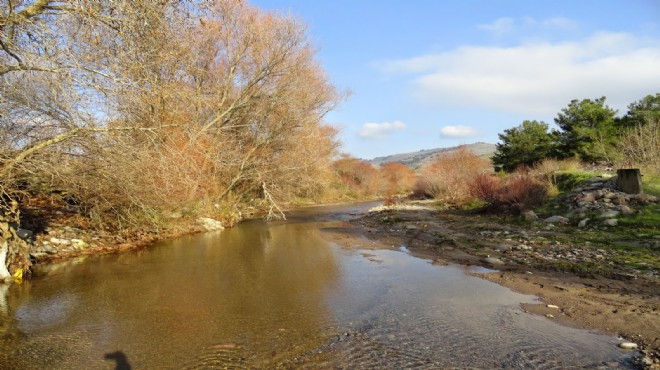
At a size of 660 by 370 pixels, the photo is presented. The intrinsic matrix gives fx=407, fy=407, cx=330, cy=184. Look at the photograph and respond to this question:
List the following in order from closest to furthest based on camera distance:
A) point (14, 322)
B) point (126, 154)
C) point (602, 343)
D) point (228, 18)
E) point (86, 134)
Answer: point (602, 343), point (14, 322), point (86, 134), point (126, 154), point (228, 18)

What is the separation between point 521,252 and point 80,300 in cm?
988

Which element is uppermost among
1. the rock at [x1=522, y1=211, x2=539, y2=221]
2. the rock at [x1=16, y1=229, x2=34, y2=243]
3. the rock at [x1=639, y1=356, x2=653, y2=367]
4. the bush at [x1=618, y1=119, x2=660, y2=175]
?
the bush at [x1=618, y1=119, x2=660, y2=175]

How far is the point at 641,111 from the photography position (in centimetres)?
2575

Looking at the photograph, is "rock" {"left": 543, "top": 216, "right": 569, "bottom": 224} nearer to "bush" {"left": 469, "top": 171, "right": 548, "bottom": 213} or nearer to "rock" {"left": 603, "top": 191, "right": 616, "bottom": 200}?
"rock" {"left": 603, "top": 191, "right": 616, "bottom": 200}

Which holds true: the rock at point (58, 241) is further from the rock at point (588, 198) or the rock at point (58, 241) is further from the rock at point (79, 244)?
the rock at point (588, 198)

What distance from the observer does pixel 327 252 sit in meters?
12.5

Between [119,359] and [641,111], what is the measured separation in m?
31.2

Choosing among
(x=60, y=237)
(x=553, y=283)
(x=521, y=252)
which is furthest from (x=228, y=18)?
(x=553, y=283)

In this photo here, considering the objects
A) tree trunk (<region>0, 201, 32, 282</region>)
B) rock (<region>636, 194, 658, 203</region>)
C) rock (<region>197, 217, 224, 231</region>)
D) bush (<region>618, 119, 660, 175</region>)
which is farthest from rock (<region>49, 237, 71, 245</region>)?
bush (<region>618, 119, 660, 175</region>)

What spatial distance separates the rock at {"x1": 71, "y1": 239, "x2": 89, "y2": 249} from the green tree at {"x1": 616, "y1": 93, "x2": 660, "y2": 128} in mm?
29510

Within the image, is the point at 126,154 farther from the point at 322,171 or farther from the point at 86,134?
the point at 322,171

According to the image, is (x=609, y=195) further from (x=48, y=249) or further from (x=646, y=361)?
(x=48, y=249)

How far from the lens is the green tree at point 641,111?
25.1m

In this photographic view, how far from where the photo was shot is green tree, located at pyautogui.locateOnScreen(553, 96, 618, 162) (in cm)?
2592
